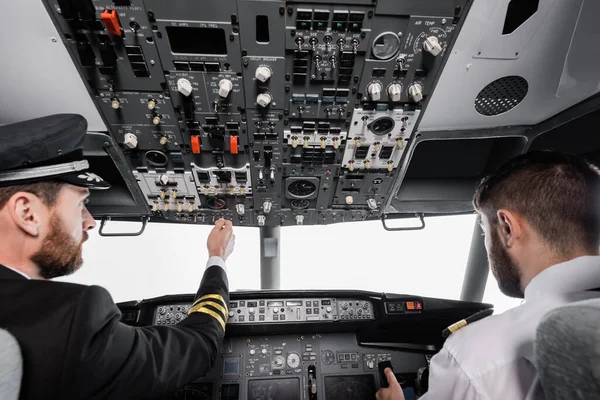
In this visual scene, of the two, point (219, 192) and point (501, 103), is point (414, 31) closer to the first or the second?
point (501, 103)

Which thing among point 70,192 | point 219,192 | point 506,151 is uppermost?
point 506,151

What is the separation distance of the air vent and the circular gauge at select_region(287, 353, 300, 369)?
6.51ft

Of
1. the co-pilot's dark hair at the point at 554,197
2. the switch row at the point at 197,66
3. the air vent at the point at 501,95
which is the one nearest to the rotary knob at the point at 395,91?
the air vent at the point at 501,95

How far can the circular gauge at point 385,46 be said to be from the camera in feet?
4.43

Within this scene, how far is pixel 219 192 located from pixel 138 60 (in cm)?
101

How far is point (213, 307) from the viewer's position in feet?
4.64

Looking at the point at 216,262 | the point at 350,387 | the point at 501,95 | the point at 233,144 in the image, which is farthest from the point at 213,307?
the point at 501,95

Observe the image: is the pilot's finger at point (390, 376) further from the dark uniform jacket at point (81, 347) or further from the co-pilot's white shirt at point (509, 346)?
the dark uniform jacket at point (81, 347)

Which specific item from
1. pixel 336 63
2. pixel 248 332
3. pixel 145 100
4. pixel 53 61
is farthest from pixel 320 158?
pixel 53 61

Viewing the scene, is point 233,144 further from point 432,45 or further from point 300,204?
point 432,45

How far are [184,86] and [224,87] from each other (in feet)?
0.66

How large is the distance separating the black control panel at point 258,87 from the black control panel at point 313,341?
0.77 metres

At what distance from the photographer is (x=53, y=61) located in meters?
1.35

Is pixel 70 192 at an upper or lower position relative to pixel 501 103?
lower
